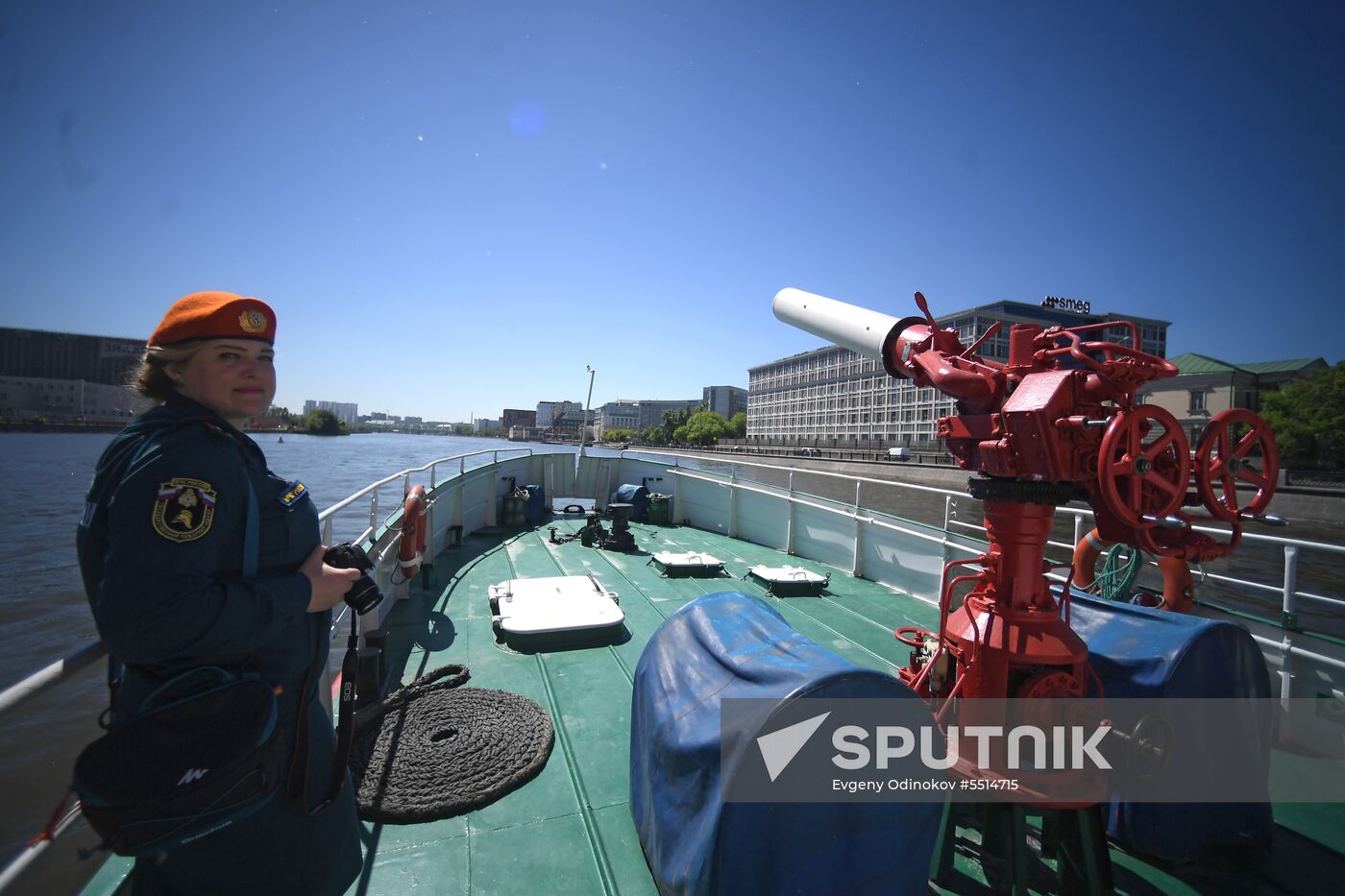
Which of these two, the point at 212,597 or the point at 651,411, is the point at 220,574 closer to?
the point at 212,597

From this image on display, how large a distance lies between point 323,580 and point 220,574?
0.67ft

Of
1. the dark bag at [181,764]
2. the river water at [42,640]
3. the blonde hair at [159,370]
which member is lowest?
the river water at [42,640]

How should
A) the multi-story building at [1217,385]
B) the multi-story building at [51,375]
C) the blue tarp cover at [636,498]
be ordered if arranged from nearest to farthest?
the blue tarp cover at [636,498]
the multi-story building at [1217,385]
the multi-story building at [51,375]

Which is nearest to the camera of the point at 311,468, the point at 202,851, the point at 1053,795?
the point at 202,851

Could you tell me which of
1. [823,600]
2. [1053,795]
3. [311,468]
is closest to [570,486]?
[823,600]

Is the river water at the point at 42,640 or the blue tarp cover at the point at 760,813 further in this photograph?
the river water at the point at 42,640

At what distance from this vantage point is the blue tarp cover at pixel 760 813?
159 centimetres

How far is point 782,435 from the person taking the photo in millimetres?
91438

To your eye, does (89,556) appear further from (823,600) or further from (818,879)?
(823,600)

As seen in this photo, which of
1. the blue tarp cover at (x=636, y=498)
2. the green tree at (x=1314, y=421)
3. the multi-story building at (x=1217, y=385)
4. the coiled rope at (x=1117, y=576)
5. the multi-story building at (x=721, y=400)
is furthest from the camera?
the multi-story building at (x=721, y=400)

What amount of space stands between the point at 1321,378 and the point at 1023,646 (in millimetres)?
54590

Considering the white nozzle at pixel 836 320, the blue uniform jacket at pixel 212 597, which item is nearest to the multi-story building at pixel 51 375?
the white nozzle at pixel 836 320

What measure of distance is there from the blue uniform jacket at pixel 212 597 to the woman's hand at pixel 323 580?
4 centimetres

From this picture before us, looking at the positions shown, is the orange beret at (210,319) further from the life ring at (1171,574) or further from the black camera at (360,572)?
the life ring at (1171,574)
